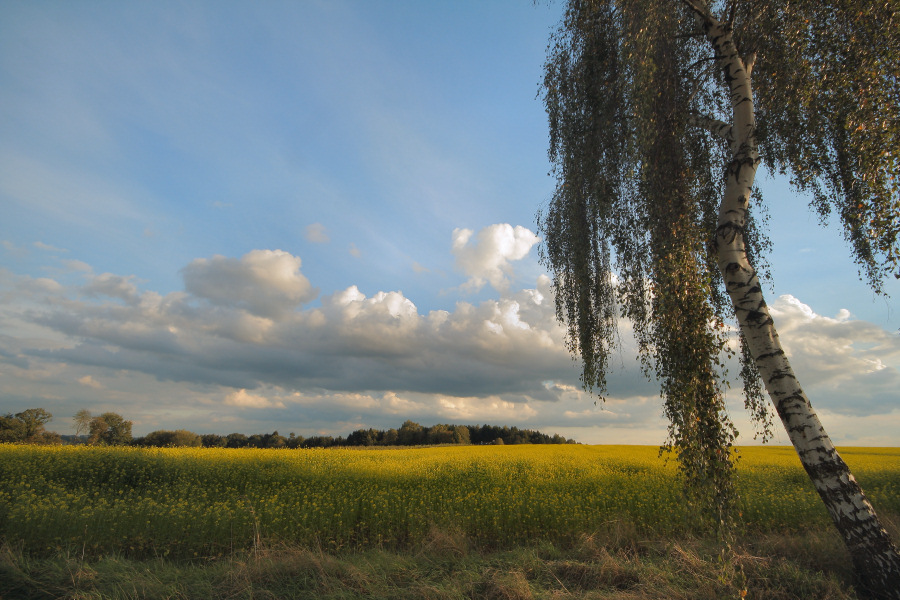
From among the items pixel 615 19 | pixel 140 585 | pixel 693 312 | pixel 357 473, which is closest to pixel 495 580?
pixel 693 312

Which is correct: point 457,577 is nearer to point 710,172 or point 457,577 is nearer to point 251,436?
point 710,172

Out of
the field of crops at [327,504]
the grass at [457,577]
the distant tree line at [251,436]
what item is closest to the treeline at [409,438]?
the distant tree line at [251,436]

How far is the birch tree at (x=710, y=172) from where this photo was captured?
541 centimetres

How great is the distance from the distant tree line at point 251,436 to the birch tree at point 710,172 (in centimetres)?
3899

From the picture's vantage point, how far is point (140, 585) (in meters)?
5.87

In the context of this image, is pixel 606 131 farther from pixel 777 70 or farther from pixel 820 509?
pixel 820 509

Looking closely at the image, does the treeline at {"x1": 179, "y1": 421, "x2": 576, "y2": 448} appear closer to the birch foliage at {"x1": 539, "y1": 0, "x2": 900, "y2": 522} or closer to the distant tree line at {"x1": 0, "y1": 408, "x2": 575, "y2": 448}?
the distant tree line at {"x1": 0, "y1": 408, "x2": 575, "y2": 448}

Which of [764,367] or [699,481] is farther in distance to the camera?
[764,367]

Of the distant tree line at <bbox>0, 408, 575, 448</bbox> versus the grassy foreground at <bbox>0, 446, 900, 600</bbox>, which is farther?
the distant tree line at <bbox>0, 408, 575, 448</bbox>

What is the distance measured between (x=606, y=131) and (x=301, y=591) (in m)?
7.71

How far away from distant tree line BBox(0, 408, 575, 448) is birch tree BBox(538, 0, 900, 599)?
128 ft

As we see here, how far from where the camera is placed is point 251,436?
156 ft

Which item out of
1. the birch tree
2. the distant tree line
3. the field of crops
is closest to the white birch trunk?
the birch tree

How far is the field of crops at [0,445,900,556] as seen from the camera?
8.96 meters
